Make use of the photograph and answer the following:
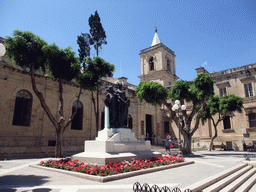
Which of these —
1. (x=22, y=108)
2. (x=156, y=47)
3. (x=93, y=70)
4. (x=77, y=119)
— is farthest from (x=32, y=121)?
(x=156, y=47)

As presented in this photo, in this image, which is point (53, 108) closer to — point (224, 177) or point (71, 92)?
point (71, 92)

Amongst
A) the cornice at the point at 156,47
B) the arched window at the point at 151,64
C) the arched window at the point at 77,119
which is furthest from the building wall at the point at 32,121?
the cornice at the point at 156,47

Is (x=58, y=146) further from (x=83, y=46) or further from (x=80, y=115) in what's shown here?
(x=83, y=46)

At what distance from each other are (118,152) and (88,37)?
50.2 feet

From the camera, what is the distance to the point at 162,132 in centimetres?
3152

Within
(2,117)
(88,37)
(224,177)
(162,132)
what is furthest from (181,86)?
(2,117)

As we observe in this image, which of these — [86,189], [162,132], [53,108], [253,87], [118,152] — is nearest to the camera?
[86,189]

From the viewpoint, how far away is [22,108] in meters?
16.3

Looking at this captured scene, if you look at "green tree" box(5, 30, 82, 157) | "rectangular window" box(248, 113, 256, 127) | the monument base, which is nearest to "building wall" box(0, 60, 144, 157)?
"green tree" box(5, 30, 82, 157)

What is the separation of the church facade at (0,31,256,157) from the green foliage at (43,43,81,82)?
437cm

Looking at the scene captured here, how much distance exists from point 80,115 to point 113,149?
46.6ft

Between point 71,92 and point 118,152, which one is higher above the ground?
point 71,92

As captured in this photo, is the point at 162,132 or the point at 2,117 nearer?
the point at 2,117

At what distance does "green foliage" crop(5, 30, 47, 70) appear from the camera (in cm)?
1241
